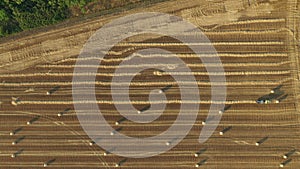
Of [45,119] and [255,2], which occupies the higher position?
[255,2]

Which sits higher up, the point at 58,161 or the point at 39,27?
the point at 39,27

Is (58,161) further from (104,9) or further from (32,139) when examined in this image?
(104,9)

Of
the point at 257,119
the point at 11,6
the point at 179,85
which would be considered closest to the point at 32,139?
the point at 11,6

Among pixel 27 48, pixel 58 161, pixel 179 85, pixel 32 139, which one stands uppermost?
pixel 27 48

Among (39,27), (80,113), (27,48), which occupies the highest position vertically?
(39,27)

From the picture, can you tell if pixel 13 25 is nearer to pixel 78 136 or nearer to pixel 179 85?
pixel 78 136

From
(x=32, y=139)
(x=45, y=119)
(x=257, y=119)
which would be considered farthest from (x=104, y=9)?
(x=257, y=119)
